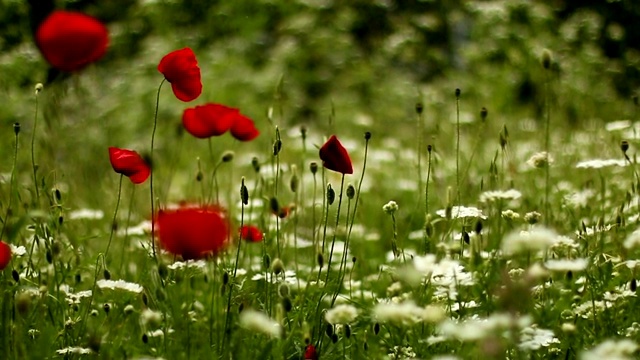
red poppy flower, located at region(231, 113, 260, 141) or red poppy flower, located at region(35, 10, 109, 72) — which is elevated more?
red poppy flower, located at region(35, 10, 109, 72)

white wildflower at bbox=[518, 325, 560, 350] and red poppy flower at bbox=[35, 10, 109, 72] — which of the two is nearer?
white wildflower at bbox=[518, 325, 560, 350]

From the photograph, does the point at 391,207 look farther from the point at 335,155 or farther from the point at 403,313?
the point at 403,313

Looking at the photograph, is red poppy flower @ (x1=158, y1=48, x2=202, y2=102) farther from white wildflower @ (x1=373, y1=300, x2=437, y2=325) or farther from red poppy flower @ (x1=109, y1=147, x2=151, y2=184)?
white wildflower @ (x1=373, y1=300, x2=437, y2=325)

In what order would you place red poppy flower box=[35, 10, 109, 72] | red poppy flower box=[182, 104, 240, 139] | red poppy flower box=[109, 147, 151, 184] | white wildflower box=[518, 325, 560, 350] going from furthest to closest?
red poppy flower box=[182, 104, 240, 139] < red poppy flower box=[109, 147, 151, 184] < red poppy flower box=[35, 10, 109, 72] < white wildflower box=[518, 325, 560, 350]

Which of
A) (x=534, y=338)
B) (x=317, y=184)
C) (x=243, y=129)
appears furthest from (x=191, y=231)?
(x=317, y=184)

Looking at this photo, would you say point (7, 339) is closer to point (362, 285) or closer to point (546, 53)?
point (362, 285)

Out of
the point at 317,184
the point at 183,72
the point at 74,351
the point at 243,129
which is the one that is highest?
the point at 183,72

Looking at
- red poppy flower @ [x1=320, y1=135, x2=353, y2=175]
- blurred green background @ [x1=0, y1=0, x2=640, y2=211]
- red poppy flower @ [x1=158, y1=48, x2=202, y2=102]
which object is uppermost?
blurred green background @ [x1=0, y1=0, x2=640, y2=211]

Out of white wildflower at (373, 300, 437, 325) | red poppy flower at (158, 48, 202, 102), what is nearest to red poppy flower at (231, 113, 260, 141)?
red poppy flower at (158, 48, 202, 102)
